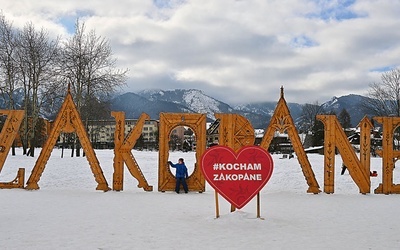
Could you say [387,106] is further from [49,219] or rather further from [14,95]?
[49,219]

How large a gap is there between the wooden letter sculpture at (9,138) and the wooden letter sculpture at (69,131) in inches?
18.5

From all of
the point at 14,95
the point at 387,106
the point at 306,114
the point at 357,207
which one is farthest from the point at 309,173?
the point at 306,114

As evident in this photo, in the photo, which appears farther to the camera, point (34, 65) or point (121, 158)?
point (34, 65)

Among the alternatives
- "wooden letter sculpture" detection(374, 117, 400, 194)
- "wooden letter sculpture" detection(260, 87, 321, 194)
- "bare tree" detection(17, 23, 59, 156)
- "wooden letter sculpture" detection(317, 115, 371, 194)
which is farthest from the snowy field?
"bare tree" detection(17, 23, 59, 156)

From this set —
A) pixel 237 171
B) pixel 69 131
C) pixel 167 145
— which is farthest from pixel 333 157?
pixel 69 131

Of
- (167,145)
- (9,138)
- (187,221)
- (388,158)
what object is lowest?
(187,221)

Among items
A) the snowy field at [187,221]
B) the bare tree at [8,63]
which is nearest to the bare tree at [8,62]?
the bare tree at [8,63]

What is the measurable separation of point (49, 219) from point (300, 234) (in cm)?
591

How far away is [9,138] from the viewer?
16016mm

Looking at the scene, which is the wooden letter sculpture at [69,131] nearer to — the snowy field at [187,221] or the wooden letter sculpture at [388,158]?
the snowy field at [187,221]

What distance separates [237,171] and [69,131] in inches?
334

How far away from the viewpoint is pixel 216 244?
7.68 meters

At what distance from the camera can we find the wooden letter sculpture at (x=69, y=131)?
52.1ft

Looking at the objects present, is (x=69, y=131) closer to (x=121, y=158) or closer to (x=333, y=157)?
(x=121, y=158)
